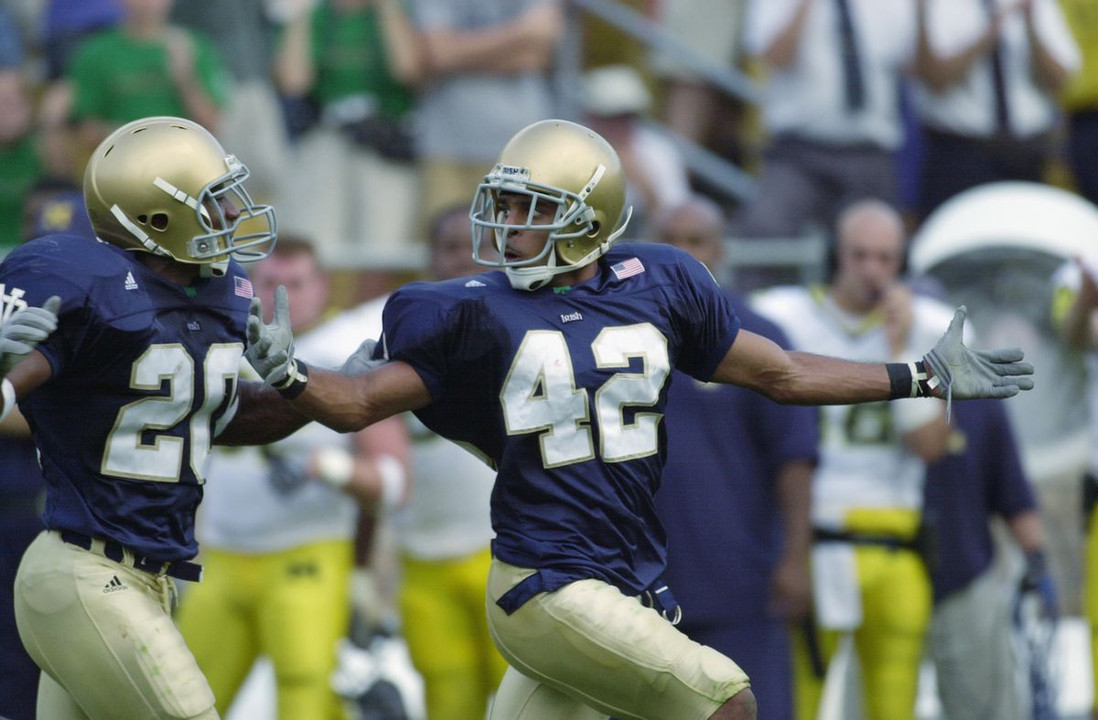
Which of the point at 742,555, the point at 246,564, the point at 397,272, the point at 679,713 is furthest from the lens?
the point at 397,272

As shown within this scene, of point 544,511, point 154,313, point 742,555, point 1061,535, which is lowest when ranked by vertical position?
point 1061,535

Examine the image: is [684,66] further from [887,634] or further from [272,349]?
[272,349]

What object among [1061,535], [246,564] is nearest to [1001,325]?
[1061,535]

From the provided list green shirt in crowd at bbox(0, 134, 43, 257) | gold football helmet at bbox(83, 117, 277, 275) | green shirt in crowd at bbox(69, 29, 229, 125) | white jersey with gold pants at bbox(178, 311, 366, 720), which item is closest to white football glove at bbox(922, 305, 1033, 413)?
gold football helmet at bbox(83, 117, 277, 275)

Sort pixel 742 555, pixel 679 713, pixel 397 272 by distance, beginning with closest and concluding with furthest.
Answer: pixel 679 713, pixel 742 555, pixel 397 272

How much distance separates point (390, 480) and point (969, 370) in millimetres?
2279

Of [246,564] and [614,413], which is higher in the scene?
[614,413]

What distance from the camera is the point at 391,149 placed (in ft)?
26.4

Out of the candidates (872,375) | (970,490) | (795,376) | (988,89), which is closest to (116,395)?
(795,376)

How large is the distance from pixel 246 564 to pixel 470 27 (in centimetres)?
272

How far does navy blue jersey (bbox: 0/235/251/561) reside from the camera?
4.23 meters

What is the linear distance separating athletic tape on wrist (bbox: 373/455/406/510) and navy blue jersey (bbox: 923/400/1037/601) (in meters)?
1.71

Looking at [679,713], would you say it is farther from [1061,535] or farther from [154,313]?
[1061,535]

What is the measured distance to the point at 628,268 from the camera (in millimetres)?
4520
